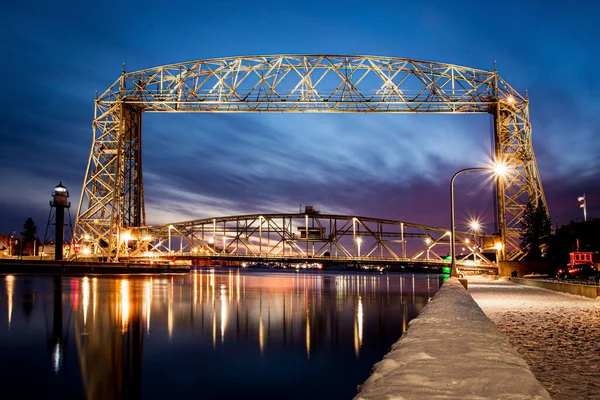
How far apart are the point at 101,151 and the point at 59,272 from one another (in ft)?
53.8

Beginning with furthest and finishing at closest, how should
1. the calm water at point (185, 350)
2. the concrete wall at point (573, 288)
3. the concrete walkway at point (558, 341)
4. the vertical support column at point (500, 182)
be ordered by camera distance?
the vertical support column at point (500, 182), the concrete wall at point (573, 288), the calm water at point (185, 350), the concrete walkway at point (558, 341)

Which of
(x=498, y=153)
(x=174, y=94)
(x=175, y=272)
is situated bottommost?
(x=175, y=272)

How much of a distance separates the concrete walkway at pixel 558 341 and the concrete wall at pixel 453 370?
1.65ft

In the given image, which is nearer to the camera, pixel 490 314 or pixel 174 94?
pixel 490 314

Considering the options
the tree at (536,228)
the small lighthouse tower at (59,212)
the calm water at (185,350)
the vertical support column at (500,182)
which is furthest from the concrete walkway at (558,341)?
the small lighthouse tower at (59,212)

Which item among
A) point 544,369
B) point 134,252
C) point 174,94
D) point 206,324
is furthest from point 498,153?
point 544,369

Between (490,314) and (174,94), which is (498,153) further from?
(490,314)

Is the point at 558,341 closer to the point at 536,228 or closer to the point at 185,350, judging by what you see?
the point at 185,350

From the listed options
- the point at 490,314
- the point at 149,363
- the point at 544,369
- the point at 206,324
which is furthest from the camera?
the point at 206,324

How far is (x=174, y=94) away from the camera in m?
56.7

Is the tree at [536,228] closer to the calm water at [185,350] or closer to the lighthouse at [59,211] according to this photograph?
the calm water at [185,350]

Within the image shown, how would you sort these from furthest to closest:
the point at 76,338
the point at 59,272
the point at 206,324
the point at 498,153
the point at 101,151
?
the point at 59,272, the point at 101,151, the point at 498,153, the point at 206,324, the point at 76,338

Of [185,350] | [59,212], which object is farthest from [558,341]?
[59,212]

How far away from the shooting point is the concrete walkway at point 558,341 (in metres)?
6.71
